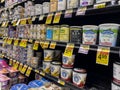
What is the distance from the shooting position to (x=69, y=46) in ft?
4.99

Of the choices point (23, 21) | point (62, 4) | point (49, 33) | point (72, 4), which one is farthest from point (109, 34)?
point (23, 21)

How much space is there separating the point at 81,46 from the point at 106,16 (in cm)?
56

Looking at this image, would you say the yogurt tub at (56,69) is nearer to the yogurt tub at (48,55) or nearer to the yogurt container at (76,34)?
the yogurt tub at (48,55)

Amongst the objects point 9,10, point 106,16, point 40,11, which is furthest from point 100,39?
point 9,10

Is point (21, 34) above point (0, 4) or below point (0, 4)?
below

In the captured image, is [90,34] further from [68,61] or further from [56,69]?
[56,69]

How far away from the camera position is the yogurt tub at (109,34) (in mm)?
1159

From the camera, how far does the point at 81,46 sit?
1379 millimetres

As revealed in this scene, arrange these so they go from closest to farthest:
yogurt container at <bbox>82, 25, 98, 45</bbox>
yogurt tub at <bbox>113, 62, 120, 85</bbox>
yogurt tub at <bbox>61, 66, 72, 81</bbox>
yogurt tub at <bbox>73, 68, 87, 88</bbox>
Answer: yogurt tub at <bbox>113, 62, 120, 85</bbox>, yogurt container at <bbox>82, 25, 98, 45</bbox>, yogurt tub at <bbox>73, 68, 87, 88</bbox>, yogurt tub at <bbox>61, 66, 72, 81</bbox>

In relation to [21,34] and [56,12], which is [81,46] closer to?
[56,12]

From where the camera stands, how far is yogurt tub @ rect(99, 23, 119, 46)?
116 centimetres

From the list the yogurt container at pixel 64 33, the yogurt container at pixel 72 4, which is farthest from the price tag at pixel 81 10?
the yogurt container at pixel 64 33

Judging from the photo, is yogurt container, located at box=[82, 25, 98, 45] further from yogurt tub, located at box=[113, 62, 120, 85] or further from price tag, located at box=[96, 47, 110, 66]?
yogurt tub, located at box=[113, 62, 120, 85]

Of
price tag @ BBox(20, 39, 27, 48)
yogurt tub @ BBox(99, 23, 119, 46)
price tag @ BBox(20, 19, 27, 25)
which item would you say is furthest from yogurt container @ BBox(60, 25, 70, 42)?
price tag @ BBox(20, 19, 27, 25)
